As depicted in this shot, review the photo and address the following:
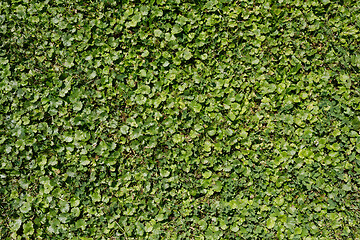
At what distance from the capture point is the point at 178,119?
233cm

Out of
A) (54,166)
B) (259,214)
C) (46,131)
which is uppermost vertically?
(46,131)

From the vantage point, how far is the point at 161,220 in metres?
2.33

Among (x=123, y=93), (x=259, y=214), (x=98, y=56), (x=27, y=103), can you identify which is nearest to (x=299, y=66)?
(x=259, y=214)

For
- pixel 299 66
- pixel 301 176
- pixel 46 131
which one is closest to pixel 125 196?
pixel 46 131

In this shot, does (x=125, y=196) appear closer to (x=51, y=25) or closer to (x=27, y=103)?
(x=27, y=103)

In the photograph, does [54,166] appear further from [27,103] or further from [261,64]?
[261,64]

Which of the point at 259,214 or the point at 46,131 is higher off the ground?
the point at 46,131

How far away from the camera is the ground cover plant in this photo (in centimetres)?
230

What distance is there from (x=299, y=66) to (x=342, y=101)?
0.48 metres

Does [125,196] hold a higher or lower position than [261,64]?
lower

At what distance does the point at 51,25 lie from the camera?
7.59ft

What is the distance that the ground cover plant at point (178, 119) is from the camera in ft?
7.55

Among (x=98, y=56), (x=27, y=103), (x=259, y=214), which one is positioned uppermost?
(x=98, y=56)

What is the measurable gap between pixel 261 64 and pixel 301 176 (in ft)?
3.34
